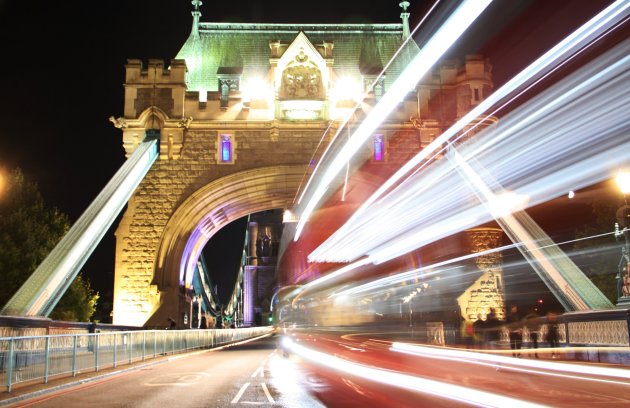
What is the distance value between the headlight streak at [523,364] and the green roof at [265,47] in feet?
77.8

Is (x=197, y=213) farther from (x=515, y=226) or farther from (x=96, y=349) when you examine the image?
(x=96, y=349)

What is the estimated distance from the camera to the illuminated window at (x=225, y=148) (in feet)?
116

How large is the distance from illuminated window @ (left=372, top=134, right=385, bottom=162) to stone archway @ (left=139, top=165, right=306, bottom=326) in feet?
13.2

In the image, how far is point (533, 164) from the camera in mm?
38844

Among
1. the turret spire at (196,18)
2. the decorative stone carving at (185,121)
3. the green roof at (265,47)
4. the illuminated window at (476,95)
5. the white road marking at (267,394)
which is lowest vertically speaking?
the white road marking at (267,394)

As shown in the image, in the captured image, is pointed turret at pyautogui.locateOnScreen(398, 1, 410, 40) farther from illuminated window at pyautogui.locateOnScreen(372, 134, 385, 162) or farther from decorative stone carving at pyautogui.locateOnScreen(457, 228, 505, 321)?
decorative stone carving at pyautogui.locateOnScreen(457, 228, 505, 321)

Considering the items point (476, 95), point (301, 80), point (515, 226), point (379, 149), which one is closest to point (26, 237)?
point (301, 80)

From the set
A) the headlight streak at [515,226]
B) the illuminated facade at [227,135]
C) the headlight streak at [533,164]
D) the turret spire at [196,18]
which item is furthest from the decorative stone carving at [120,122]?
the headlight streak at [515,226]

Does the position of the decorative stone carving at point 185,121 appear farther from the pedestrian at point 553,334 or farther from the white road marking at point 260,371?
the pedestrian at point 553,334

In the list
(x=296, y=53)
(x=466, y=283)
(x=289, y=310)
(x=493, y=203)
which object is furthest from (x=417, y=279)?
(x=296, y=53)

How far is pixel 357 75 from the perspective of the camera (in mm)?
39219

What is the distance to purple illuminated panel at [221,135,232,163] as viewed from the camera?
116 feet

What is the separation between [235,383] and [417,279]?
38.7 feet

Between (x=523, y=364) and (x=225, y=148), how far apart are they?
78.7ft
